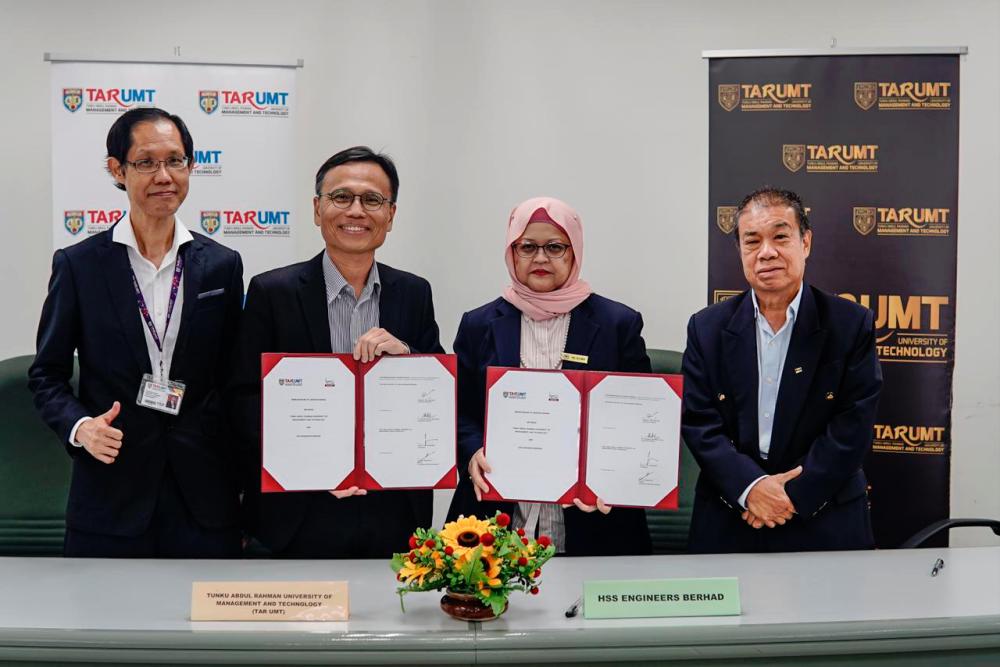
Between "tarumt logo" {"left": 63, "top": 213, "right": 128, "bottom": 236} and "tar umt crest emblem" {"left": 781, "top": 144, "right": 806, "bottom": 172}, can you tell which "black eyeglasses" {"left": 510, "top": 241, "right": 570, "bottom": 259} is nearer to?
"tar umt crest emblem" {"left": 781, "top": 144, "right": 806, "bottom": 172}

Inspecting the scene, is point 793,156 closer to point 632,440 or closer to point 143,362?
point 632,440

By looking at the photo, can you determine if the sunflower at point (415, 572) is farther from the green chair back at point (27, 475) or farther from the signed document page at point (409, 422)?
the green chair back at point (27, 475)

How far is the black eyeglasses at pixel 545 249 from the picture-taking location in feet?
8.88

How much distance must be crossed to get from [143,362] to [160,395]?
11 centimetres

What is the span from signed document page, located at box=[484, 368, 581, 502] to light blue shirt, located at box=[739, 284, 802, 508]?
583mm

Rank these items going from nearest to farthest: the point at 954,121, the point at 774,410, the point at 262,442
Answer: the point at 262,442 < the point at 774,410 < the point at 954,121

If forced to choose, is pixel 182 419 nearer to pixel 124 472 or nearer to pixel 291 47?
pixel 124 472

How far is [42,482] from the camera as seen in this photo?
347 cm

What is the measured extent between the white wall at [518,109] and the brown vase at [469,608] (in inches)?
91.7

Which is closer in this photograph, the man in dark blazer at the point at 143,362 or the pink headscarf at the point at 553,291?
the man in dark blazer at the point at 143,362

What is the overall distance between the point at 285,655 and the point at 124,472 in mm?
1016

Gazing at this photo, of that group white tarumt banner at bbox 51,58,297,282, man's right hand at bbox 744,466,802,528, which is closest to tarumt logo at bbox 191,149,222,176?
white tarumt banner at bbox 51,58,297,282

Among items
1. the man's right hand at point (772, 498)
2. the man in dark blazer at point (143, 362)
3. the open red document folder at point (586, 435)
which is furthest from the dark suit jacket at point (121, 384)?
the man's right hand at point (772, 498)

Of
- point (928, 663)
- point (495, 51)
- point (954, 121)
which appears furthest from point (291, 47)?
point (928, 663)
